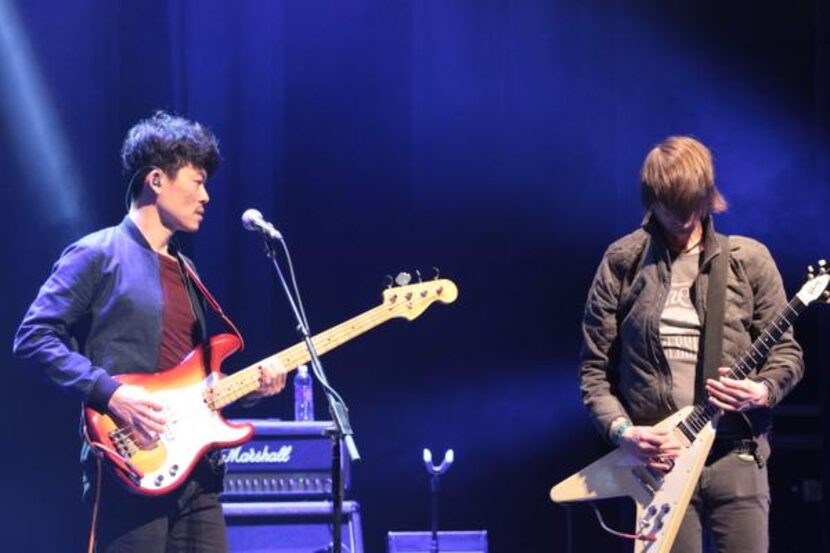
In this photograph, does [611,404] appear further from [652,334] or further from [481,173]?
[481,173]

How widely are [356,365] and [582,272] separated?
1.23m

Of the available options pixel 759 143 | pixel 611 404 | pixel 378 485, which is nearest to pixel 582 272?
pixel 759 143

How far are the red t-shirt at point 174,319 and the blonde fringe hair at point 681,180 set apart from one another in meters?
1.55

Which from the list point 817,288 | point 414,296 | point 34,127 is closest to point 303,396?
point 414,296

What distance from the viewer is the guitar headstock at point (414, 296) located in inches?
172

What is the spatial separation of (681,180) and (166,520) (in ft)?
6.23

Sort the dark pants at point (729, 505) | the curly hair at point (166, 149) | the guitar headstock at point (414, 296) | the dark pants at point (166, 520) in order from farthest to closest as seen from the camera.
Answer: the guitar headstock at point (414, 296) < the curly hair at point (166, 149) < the dark pants at point (166, 520) < the dark pants at point (729, 505)

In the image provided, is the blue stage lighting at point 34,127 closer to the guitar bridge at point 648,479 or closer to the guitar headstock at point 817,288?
Result: the guitar bridge at point 648,479

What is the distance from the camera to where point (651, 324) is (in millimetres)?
3596

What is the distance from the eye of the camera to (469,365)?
594cm

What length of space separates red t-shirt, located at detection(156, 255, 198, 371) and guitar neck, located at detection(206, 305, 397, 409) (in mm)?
171

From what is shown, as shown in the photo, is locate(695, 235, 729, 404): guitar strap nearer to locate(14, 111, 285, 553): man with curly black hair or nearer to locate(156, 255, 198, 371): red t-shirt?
locate(14, 111, 285, 553): man with curly black hair

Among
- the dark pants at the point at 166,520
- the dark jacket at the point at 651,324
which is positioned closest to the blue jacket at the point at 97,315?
the dark pants at the point at 166,520

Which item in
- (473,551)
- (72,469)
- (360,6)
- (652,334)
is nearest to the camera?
(652,334)
